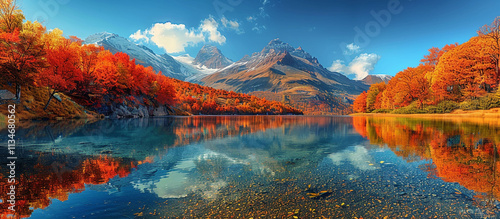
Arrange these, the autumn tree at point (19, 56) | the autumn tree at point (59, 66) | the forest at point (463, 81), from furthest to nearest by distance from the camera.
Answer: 1. the forest at point (463, 81)
2. the autumn tree at point (59, 66)
3. the autumn tree at point (19, 56)

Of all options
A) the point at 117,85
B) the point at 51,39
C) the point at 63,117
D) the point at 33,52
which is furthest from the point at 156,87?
the point at 33,52

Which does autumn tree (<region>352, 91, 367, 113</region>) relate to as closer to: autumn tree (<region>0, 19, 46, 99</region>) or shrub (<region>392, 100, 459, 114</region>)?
shrub (<region>392, 100, 459, 114</region>)

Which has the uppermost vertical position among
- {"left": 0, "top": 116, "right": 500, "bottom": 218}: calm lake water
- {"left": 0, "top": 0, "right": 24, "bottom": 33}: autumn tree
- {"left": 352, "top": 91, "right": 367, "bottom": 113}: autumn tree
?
{"left": 0, "top": 0, "right": 24, "bottom": 33}: autumn tree

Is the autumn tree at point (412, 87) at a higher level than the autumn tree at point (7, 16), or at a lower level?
lower

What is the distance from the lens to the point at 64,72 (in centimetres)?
4509

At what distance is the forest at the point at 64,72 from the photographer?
105 ft

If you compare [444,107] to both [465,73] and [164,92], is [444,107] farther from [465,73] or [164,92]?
[164,92]

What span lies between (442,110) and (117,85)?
91020 millimetres

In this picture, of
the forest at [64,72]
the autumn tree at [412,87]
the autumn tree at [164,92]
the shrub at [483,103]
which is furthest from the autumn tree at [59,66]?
the autumn tree at [412,87]

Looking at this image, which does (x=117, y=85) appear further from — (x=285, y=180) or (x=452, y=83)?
(x=452, y=83)

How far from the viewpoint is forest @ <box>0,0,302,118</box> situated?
1258 inches

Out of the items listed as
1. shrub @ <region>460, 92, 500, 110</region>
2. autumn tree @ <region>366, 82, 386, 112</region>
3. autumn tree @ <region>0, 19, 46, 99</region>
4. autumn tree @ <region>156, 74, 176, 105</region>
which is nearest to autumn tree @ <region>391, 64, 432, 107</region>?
shrub @ <region>460, 92, 500, 110</region>

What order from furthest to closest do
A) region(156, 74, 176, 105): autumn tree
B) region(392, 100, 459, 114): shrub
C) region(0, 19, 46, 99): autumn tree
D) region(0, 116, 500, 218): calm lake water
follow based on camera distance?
1. region(156, 74, 176, 105): autumn tree
2. region(392, 100, 459, 114): shrub
3. region(0, 19, 46, 99): autumn tree
4. region(0, 116, 500, 218): calm lake water

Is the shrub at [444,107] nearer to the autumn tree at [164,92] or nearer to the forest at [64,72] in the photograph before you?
the forest at [64,72]
